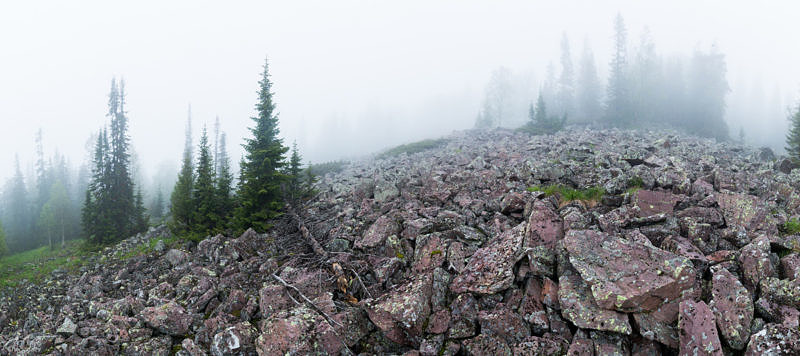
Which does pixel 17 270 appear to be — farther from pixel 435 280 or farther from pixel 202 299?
pixel 435 280

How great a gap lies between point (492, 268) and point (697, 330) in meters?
3.39

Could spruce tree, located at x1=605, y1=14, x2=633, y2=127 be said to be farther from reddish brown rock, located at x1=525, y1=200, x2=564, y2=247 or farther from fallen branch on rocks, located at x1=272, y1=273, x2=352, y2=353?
fallen branch on rocks, located at x1=272, y1=273, x2=352, y2=353

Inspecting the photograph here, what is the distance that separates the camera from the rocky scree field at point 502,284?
5578mm

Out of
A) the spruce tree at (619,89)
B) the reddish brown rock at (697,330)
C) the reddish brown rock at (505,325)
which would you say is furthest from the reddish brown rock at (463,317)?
the spruce tree at (619,89)

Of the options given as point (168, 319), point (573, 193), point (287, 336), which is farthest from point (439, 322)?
point (168, 319)

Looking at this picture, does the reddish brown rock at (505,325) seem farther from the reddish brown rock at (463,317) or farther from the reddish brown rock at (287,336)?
the reddish brown rock at (287,336)

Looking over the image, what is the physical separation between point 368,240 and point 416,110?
473ft

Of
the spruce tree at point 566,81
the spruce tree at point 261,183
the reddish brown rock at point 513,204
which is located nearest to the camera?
the reddish brown rock at point 513,204

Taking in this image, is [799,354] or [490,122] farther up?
[490,122]

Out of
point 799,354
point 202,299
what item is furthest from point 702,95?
point 202,299

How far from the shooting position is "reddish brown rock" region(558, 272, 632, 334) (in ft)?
18.3

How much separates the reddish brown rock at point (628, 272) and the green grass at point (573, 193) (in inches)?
119

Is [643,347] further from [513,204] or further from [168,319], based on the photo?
[168,319]

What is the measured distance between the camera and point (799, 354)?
14.5 feet
